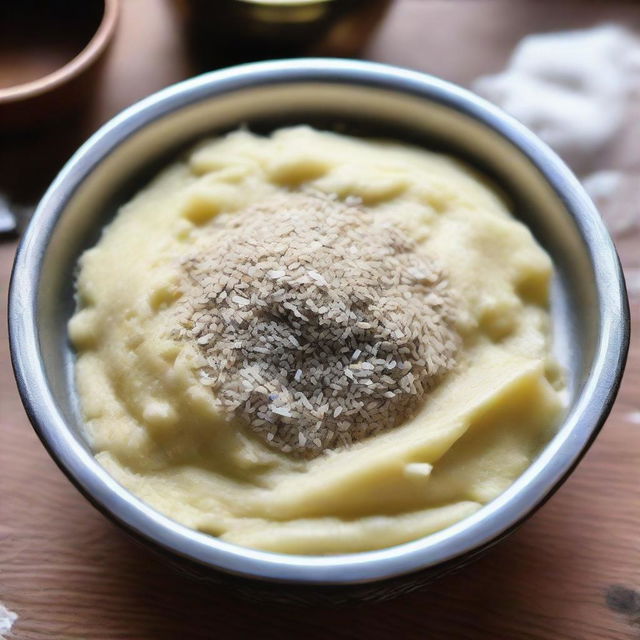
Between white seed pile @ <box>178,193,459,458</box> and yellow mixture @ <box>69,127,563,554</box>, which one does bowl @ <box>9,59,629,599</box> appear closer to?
yellow mixture @ <box>69,127,563,554</box>

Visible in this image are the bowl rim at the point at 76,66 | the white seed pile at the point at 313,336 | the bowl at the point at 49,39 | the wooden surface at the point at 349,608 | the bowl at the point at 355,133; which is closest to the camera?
the bowl at the point at 355,133

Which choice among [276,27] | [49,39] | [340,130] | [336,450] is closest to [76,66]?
[49,39]

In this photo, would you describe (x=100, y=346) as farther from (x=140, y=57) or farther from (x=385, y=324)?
(x=140, y=57)

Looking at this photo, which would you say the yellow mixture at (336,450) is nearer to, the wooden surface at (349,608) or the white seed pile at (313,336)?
the white seed pile at (313,336)

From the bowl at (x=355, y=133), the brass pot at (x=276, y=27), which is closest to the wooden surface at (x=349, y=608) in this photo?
the bowl at (x=355, y=133)

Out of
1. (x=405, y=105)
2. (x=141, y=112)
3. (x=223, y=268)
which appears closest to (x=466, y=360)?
(x=223, y=268)

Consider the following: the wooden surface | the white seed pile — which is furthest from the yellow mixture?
the wooden surface

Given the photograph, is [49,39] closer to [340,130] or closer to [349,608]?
[340,130]
